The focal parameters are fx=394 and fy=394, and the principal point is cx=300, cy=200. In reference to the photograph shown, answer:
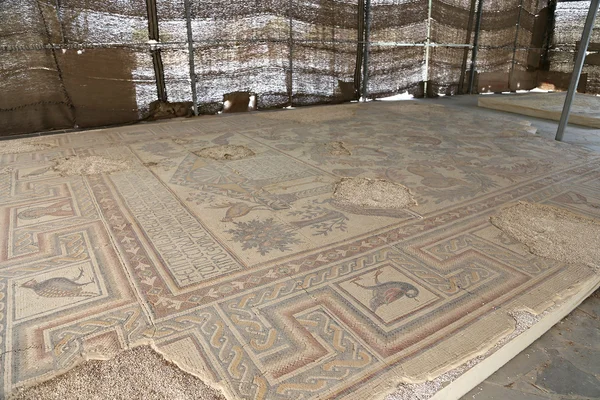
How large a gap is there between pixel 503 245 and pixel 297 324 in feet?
3.90

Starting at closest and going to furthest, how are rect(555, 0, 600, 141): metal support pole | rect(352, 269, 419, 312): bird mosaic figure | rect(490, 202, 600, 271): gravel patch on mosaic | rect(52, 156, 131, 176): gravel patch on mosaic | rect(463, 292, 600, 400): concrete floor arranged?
rect(463, 292, 600, 400): concrete floor
rect(352, 269, 419, 312): bird mosaic figure
rect(490, 202, 600, 271): gravel patch on mosaic
rect(52, 156, 131, 176): gravel patch on mosaic
rect(555, 0, 600, 141): metal support pole

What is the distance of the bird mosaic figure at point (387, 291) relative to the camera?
1510 mm

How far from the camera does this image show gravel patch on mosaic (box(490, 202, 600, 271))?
6.11ft

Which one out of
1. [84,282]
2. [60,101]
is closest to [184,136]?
[60,101]

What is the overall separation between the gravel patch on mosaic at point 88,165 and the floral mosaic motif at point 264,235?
143 centimetres

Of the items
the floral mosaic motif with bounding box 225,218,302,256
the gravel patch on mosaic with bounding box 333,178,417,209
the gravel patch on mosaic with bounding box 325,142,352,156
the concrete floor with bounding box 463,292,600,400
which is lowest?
the concrete floor with bounding box 463,292,600,400

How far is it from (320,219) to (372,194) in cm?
52

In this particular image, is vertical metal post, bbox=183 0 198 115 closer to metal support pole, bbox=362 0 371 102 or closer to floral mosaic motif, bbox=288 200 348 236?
metal support pole, bbox=362 0 371 102

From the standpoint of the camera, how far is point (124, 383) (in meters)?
1.11

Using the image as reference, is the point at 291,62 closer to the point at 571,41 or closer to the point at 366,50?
the point at 366,50

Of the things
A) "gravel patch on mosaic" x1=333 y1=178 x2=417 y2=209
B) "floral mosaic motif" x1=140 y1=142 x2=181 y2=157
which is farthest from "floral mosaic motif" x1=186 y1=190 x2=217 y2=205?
"floral mosaic motif" x1=140 y1=142 x2=181 y2=157

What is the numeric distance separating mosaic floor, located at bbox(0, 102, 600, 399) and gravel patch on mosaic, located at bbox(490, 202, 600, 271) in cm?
9

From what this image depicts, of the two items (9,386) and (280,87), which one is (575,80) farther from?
(9,386)

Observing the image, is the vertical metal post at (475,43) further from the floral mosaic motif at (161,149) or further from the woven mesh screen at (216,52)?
the floral mosaic motif at (161,149)
